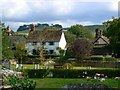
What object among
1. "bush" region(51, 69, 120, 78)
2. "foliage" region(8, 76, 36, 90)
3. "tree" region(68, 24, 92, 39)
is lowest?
"bush" region(51, 69, 120, 78)

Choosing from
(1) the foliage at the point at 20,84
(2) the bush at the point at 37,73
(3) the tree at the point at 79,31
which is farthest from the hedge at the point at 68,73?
(3) the tree at the point at 79,31

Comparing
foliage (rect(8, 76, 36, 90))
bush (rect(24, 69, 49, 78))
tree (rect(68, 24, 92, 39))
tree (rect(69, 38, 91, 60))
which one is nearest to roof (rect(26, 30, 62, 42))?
tree (rect(69, 38, 91, 60))

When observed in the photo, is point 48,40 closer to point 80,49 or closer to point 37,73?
point 80,49

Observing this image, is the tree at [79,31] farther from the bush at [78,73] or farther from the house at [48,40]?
the bush at [78,73]

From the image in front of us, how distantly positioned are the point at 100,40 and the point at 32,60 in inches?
1472

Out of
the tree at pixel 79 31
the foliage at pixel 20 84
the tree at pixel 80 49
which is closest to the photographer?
the foliage at pixel 20 84

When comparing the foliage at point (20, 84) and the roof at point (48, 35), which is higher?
the roof at point (48, 35)

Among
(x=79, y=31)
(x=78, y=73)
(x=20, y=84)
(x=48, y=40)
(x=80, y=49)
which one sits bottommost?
(x=78, y=73)

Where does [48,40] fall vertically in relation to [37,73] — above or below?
above

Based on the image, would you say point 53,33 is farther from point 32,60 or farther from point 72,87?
point 72,87

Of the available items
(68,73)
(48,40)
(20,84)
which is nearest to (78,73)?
(68,73)

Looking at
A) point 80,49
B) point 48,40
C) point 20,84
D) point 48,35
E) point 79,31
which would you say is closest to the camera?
point 20,84

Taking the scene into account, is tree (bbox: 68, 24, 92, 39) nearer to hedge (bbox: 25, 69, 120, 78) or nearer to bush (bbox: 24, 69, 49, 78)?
hedge (bbox: 25, 69, 120, 78)

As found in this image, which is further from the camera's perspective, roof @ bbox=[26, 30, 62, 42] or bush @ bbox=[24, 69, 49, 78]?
roof @ bbox=[26, 30, 62, 42]
